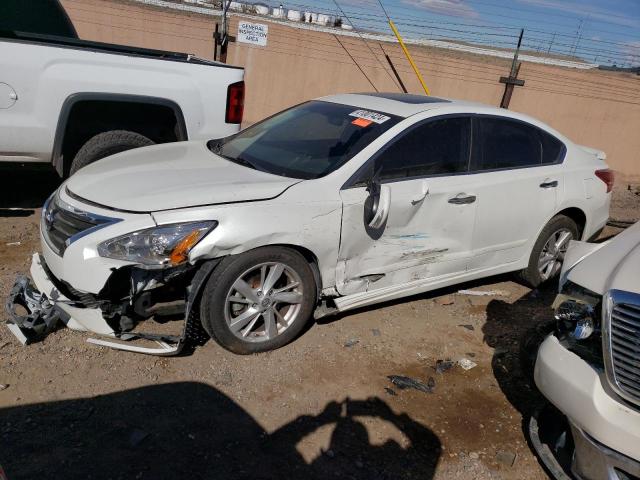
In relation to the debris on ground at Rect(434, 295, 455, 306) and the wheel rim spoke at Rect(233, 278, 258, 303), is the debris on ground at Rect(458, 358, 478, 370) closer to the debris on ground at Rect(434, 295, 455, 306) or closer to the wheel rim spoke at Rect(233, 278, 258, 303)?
the debris on ground at Rect(434, 295, 455, 306)

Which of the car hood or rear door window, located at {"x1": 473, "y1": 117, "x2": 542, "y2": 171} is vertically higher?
rear door window, located at {"x1": 473, "y1": 117, "x2": 542, "y2": 171}

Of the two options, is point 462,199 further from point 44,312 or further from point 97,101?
point 97,101

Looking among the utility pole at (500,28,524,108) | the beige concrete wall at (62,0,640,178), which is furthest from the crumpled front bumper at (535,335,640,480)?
the beige concrete wall at (62,0,640,178)

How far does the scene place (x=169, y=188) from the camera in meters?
3.41

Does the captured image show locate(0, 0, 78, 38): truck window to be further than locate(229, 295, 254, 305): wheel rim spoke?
Yes

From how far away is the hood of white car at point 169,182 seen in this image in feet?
10.8

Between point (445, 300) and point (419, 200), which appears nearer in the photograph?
point (419, 200)

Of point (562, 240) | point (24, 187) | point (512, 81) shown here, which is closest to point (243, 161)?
point (562, 240)

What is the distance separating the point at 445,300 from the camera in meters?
4.85

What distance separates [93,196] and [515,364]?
3.02m

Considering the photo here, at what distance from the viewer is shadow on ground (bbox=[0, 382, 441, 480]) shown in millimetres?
2652

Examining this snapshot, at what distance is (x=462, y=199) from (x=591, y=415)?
1993 millimetres

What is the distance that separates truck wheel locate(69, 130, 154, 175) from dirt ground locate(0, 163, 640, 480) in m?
1.18

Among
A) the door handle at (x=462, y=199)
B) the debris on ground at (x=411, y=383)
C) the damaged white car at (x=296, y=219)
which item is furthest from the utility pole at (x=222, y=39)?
the debris on ground at (x=411, y=383)
